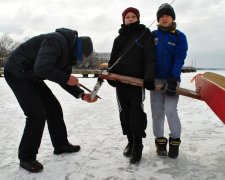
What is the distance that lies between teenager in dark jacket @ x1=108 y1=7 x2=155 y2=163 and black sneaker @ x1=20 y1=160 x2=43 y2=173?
3.42 feet

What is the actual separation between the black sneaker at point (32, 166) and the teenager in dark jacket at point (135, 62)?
41.0 inches

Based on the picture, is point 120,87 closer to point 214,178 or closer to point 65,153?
point 65,153

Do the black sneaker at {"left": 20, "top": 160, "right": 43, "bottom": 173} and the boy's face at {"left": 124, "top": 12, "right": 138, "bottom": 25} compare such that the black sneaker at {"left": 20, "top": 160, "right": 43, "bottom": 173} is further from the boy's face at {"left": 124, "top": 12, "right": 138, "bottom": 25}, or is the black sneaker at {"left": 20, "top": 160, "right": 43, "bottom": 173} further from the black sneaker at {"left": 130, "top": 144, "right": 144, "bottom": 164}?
the boy's face at {"left": 124, "top": 12, "right": 138, "bottom": 25}

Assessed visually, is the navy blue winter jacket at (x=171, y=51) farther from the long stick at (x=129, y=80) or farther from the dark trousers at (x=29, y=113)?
the dark trousers at (x=29, y=113)

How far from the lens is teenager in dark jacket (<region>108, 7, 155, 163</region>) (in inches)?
152

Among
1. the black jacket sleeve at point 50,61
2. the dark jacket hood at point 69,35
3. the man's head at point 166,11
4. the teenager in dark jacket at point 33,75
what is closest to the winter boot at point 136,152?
the teenager in dark jacket at point 33,75

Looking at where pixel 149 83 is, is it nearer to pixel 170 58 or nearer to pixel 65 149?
pixel 170 58

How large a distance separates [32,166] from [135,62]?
1637 mm

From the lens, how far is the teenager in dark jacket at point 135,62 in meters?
3.87

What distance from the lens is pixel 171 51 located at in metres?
3.96

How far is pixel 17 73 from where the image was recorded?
363 centimetres

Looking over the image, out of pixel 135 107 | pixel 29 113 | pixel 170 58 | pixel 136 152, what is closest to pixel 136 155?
pixel 136 152

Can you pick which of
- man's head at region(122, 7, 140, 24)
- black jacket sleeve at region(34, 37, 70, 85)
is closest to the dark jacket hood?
black jacket sleeve at region(34, 37, 70, 85)

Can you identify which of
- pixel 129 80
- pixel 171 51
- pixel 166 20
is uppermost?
pixel 166 20
